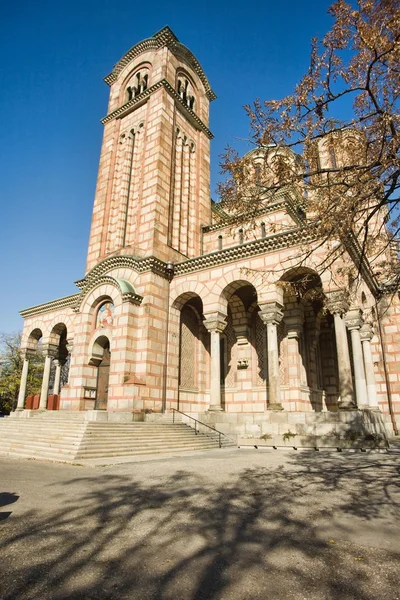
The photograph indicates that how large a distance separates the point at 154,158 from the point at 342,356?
15.0 meters

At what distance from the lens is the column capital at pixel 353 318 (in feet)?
49.1

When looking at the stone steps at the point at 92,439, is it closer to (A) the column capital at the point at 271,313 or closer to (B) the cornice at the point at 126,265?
(A) the column capital at the point at 271,313

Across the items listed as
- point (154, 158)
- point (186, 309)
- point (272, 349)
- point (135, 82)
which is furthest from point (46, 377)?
point (135, 82)

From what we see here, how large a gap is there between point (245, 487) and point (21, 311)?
24.5m

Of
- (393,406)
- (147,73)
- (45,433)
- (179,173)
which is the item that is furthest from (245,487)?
(147,73)

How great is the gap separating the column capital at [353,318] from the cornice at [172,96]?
17178 millimetres

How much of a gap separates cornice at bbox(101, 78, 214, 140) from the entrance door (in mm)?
15864

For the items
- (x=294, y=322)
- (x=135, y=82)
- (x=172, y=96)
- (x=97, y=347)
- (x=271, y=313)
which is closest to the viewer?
(x=271, y=313)

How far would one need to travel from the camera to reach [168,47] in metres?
23.5

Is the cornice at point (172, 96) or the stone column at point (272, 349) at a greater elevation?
the cornice at point (172, 96)

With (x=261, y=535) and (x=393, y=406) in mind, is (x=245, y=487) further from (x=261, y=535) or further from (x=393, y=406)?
(x=393, y=406)

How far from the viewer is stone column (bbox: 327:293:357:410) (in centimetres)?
1317

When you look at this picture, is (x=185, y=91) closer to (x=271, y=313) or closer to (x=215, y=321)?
(x=215, y=321)

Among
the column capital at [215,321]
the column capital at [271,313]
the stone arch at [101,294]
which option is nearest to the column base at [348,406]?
the column capital at [271,313]
